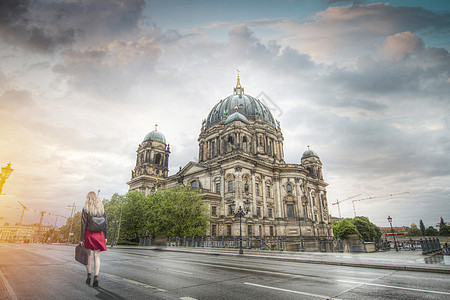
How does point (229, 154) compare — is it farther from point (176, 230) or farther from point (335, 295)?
point (335, 295)

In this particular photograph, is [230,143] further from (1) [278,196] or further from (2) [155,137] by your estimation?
(2) [155,137]

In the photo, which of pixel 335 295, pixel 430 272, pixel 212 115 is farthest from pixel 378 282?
pixel 212 115

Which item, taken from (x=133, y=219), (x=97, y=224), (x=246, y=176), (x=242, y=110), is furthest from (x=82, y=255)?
(x=242, y=110)

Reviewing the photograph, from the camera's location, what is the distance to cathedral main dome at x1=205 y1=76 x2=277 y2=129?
60.9 m

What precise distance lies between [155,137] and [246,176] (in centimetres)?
3157

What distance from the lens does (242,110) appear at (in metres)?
61.6

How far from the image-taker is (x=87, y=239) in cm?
590

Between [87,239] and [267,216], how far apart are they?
42.5m

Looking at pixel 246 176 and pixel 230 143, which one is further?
pixel 230 143

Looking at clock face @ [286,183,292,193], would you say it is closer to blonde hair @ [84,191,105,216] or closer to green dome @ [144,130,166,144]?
green dome @ [144,130,166,144]

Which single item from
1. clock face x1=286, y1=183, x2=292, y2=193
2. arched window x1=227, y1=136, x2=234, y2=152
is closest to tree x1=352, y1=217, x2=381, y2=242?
clock face x1=286, y1=183, x2=292, y2=193

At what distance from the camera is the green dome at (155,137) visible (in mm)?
63906

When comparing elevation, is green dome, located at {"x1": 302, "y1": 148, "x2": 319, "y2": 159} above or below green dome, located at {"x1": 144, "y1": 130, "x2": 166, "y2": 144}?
below

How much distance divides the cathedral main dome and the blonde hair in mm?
53555
